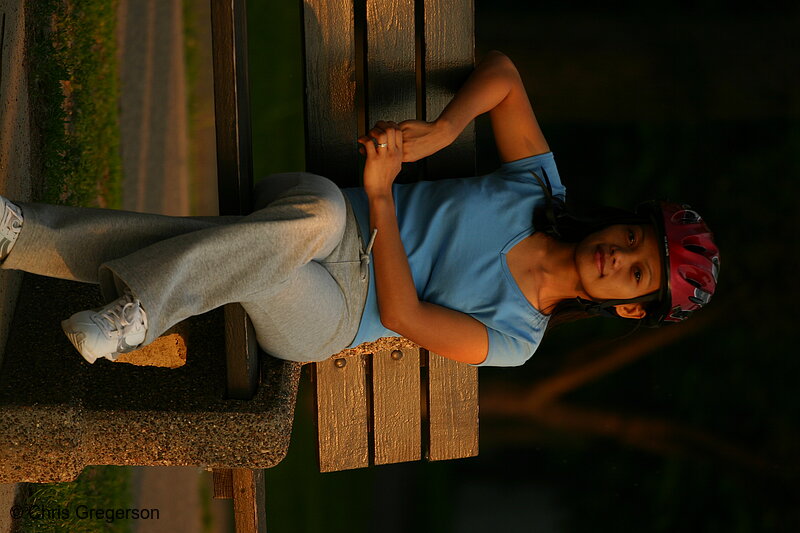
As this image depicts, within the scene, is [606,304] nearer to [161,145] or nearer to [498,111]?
[498,111]

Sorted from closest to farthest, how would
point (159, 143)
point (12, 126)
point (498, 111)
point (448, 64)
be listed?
point (498, 111) → point (12, 126) → point (448, 64) → point (159, 143)

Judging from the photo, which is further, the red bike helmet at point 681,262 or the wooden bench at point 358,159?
the wooden bench at point 358,159

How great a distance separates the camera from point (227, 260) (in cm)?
173

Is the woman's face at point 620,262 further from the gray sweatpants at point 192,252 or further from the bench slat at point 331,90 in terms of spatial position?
the bench slat at point 331,90

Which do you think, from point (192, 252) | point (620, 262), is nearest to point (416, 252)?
point (620, 262)

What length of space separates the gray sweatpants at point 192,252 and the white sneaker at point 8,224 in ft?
0.05

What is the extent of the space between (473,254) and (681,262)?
0.54 meters

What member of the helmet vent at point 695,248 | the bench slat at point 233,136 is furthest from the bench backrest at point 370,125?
the helmet vent at point 695,248

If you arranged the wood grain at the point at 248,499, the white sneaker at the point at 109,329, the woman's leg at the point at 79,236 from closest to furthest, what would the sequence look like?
the white sneaker at the point at 109,329 → the woman's leg at the point at 79,236 → the wood grain at the point at 248,499

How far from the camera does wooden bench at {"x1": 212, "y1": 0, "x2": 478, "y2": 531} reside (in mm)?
2613

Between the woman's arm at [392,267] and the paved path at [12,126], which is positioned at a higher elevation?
the paved path at [12,126]

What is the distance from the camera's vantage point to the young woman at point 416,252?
1.74 m

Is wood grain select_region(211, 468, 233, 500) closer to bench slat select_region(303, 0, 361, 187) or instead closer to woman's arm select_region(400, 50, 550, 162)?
bench slat select_region(303, 0, 361, 187)

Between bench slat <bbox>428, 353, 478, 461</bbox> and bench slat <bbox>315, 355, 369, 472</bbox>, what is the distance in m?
0.24
